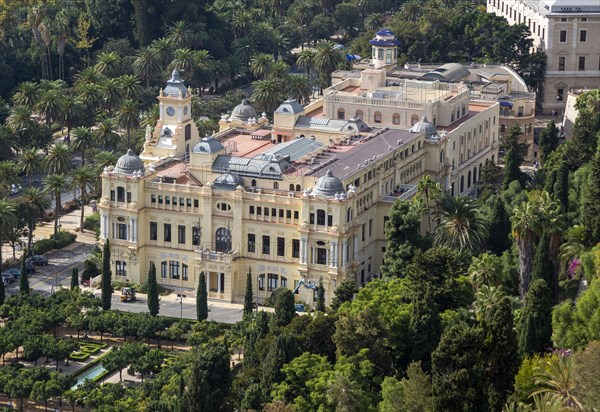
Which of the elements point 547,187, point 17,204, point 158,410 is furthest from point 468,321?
point 17,204

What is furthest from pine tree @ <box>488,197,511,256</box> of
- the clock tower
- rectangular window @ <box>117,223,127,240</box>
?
rectangular window @ <box>117,223,127,240</box>

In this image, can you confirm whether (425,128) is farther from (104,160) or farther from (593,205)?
(593,205)

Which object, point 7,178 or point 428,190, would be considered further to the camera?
point 7,178

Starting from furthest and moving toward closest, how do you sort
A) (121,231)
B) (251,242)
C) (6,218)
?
(6,218)
(121,231)
(251,242)

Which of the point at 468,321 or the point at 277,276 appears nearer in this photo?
the point at 468,321

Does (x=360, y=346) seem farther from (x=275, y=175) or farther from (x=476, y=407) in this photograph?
(x=275, y=175)

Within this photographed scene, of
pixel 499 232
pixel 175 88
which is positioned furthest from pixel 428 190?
pixel 175 88

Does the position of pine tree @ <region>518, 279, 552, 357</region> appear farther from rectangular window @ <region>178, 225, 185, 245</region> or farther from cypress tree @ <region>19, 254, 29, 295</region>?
cypress tree @ <region>19, 254, 29, 295</region>

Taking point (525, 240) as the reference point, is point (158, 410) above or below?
below

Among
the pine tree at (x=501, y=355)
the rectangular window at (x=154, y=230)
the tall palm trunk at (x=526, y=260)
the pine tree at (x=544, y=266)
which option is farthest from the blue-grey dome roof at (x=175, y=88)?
the pine tree at (x=501, y=355)
